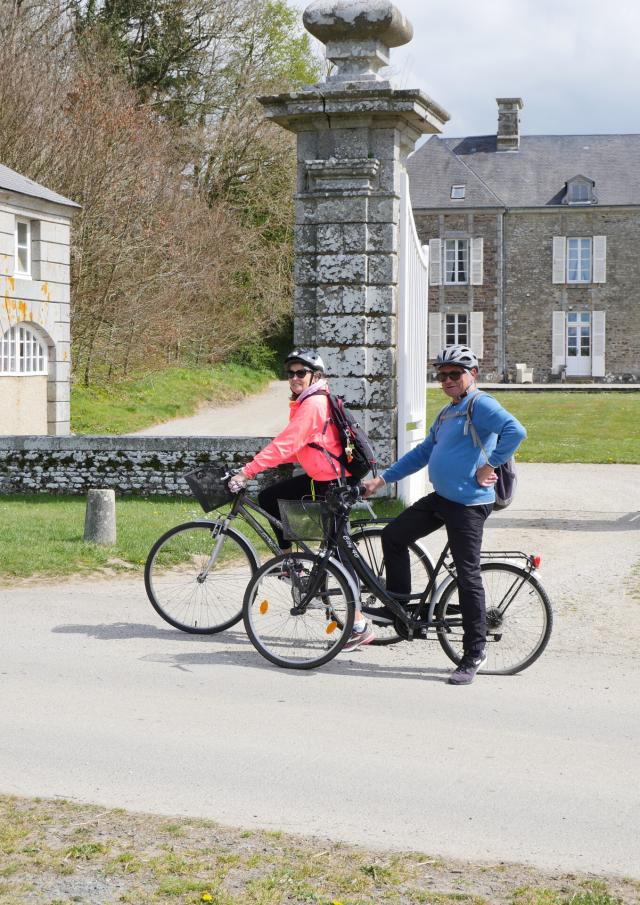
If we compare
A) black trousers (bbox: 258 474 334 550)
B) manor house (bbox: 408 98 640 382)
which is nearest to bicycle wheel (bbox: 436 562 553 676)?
black trousers (bbox: 258 474 334 550)

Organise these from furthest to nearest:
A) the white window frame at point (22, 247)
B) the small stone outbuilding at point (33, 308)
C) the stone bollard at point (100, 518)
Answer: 1. the white window frame at point (22, 247)
2. the small stone outbuilding at point (33, 308)
3. the stone bollard at point (100, 518)

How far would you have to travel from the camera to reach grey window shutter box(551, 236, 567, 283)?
1943 inches

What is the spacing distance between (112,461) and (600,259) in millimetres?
39858

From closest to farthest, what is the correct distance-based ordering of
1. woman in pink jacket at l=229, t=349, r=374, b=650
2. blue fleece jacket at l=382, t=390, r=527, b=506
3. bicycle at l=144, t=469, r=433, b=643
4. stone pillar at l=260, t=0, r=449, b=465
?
1. blue fleece jacket at l=382, t=390, r=527, b=506
2. woman in pink jacket at l=229, t=349, r=374, b=650
3. bicycle at l=144, t=469, r=433, b=643
4. stone pillar at l=260, t=0, r=449, b=465

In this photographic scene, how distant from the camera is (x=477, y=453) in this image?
6254 mm

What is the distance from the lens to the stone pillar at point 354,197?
11023 mm

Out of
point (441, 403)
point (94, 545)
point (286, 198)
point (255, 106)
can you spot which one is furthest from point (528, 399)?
point (94, 545)

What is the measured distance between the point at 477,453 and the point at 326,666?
148 cm

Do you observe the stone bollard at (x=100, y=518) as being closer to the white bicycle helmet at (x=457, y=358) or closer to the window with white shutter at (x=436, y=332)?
the white bicycle helmet at (x=457, y=358)

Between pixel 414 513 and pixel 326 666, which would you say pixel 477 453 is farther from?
pixel 326 666

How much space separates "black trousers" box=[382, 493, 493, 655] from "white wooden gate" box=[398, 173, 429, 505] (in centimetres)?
520

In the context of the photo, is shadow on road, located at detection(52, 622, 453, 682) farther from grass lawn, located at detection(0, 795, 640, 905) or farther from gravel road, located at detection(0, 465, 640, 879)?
grass lawn, located at detection(0, 795, 640, 905)

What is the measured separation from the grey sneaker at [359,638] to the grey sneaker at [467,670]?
598mm

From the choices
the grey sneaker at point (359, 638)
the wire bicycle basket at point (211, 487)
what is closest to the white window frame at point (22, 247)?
the wire bicycle basket at point (211, 487)
